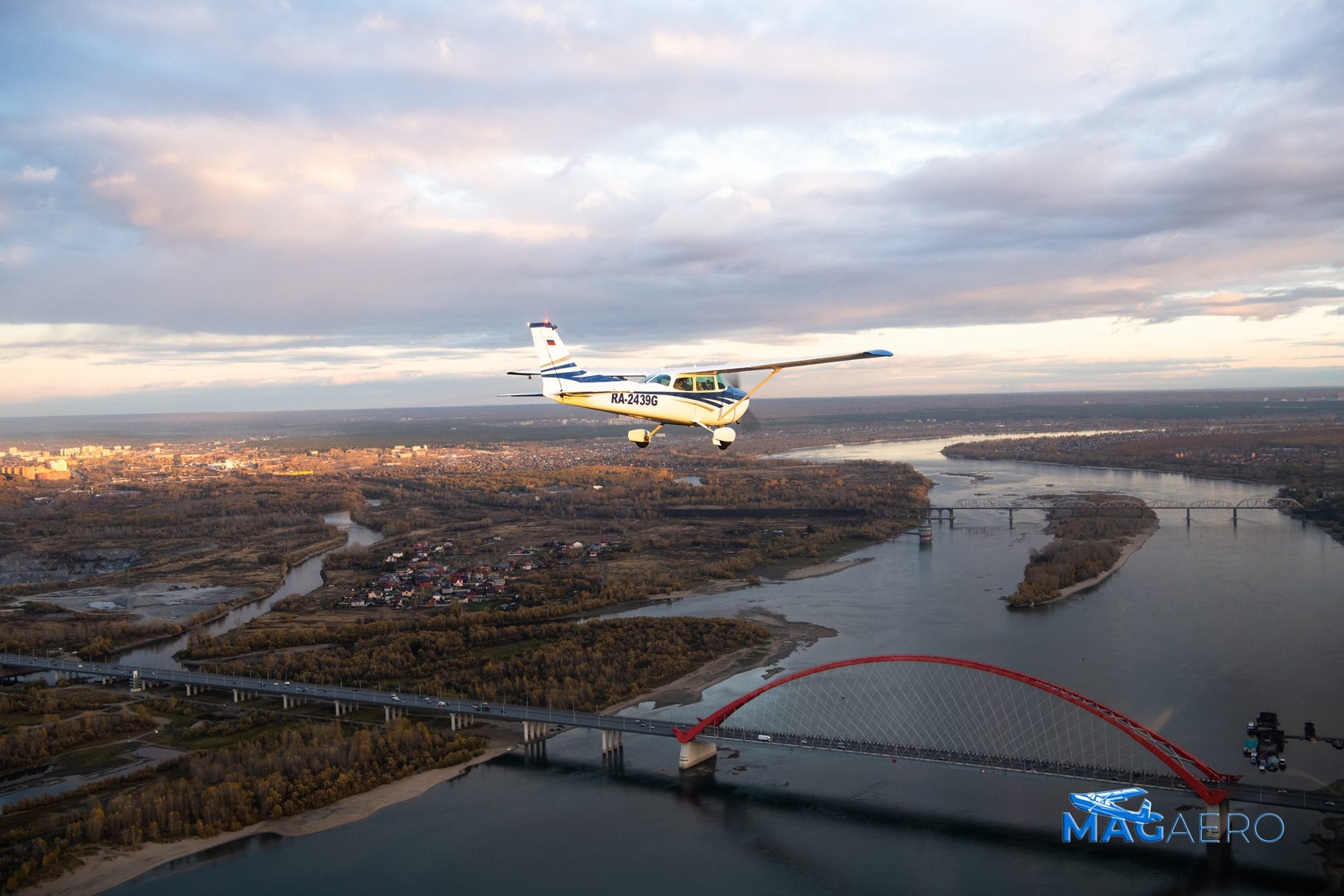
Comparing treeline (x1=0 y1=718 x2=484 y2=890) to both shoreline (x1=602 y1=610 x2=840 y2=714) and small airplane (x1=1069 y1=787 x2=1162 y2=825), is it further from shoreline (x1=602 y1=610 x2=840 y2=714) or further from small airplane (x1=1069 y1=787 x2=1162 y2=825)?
small airplane (x1=1069 y1=787 x2=1162 y2=825)

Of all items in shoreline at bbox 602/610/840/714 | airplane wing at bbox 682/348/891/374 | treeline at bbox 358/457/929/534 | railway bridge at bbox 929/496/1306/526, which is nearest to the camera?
airplane wing at bbox 682/348/891/374

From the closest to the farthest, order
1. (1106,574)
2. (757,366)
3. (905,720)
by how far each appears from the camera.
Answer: (757,366) → (905,720) → (1106,574)

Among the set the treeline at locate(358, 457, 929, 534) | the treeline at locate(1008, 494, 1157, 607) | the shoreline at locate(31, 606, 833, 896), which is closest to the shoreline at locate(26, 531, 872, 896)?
the shoreline at locate(31, 606, 833, 896)

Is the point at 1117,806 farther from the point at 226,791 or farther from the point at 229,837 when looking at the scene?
the point at 226,791

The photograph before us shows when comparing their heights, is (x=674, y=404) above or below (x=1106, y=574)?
above

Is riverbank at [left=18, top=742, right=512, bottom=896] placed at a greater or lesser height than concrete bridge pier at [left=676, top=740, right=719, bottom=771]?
lesser

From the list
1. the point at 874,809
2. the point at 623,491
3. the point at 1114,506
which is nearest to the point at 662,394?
the point at 874,809
